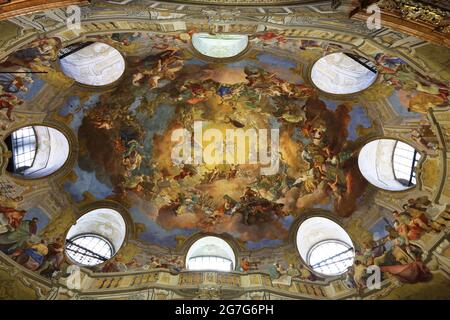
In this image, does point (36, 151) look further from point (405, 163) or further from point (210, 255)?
point (405, 163)

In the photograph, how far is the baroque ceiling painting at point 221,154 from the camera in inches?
393

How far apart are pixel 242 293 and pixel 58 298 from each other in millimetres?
5049

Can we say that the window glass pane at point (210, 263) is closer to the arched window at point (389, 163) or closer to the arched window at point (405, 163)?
the arched window at point (389, 163)

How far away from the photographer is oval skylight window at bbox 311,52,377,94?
13.0 m

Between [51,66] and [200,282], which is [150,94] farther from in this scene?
[200,282]

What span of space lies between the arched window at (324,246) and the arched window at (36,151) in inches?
340

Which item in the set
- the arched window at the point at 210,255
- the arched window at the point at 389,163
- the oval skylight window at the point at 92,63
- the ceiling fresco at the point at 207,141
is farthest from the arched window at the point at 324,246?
the oval skylight window at the point at 92,63

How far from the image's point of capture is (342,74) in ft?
45.6

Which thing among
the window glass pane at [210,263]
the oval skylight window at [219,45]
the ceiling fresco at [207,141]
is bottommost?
the window glass pane at [210,263]

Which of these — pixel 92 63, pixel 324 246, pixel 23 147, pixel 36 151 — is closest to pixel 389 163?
pixel 324 246

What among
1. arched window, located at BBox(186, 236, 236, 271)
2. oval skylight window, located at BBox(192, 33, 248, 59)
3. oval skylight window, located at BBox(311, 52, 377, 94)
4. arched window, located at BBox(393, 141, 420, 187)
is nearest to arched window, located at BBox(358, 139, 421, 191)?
arched window, located at BBox(393, 141, 420, 187)

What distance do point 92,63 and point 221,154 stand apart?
564cm

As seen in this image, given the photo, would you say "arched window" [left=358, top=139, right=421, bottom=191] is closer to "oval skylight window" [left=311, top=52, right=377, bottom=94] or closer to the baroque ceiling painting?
the baroque ceiling painting
